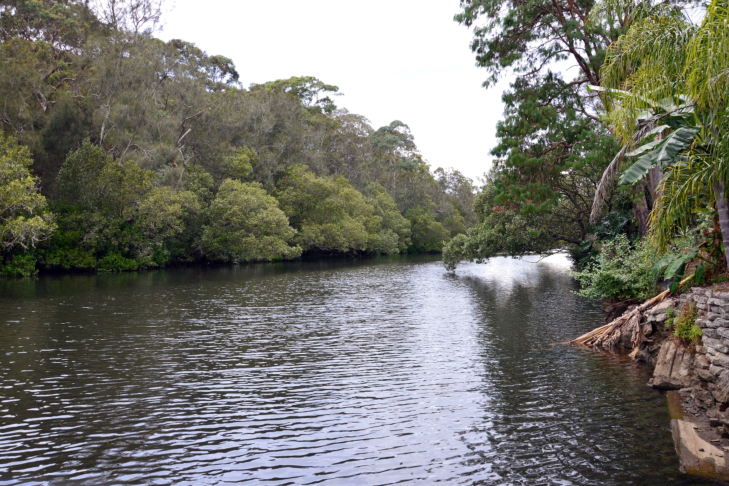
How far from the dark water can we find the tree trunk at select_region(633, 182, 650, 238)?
4.56 meters

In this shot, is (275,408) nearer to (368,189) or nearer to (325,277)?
(325,277)

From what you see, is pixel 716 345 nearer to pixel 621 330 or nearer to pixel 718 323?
pixel 718 323

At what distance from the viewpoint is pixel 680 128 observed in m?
10.9

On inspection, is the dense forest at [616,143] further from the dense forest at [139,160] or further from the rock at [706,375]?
the dense forest at [139,160]

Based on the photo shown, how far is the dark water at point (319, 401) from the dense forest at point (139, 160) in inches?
804

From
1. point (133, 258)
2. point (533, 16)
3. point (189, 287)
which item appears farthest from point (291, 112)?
point (533, 16)

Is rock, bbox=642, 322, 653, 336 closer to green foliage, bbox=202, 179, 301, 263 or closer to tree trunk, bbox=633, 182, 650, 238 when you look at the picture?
tree trunk, bbox=633, 182, 650, 238

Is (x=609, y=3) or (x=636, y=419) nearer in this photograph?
(x=636, y=419)

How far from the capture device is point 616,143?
70.3 ft

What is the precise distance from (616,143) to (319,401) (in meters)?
17.0

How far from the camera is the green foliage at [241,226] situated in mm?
50906

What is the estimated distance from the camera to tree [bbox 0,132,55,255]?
103 feet

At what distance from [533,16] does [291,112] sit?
159 feet

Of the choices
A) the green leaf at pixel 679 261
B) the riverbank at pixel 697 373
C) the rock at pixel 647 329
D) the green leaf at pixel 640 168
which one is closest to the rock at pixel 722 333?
the riverbank at pixel 697 373
